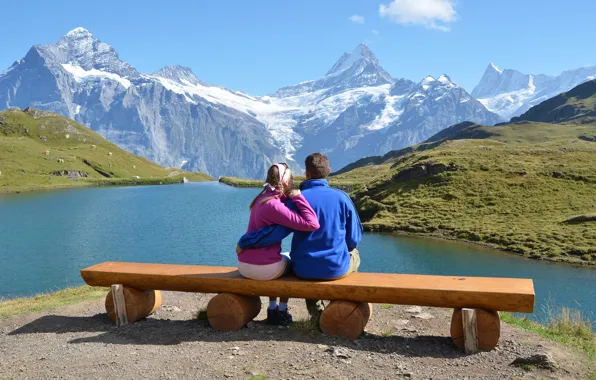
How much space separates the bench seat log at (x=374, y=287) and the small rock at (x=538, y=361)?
978 millimetres

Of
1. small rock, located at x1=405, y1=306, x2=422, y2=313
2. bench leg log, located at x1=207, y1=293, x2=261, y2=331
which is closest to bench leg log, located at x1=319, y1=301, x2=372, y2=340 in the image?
bench leg log, located at x1=207, y1=293, x2=261, y2=331

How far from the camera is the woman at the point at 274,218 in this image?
11328 mm

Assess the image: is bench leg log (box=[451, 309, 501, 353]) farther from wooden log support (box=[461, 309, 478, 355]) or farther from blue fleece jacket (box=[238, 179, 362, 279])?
blue fleece jacket (box=[238, 179, 362, 279])

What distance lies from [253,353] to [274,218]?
10.0 feet

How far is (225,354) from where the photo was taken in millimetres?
10852

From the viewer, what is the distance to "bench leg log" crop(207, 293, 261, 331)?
12.5m

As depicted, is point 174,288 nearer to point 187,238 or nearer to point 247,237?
point 247,237

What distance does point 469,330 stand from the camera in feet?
36.2

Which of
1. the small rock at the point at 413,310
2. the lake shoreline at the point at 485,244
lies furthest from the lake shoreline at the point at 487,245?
the small rock at the point at 413,310

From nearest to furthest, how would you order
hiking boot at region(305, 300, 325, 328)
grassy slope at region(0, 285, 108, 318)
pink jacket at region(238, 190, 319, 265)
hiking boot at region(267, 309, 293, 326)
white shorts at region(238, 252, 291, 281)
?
pink jacket at region(238, 190, 319, 265) < white shorts at region(238, 252, 291, 281) < hiking boot at region(305, 300, 325, 328) < hiking boot at region(267, 309, 293, 326) < grassy slope at region(0, 285, 108, 318)

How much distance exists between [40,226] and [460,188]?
67905 mm

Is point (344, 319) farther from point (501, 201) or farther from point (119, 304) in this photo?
point (501, 201)

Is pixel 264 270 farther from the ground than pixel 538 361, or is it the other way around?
pixel 264 270

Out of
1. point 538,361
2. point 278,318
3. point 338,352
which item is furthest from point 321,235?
point 538,361
